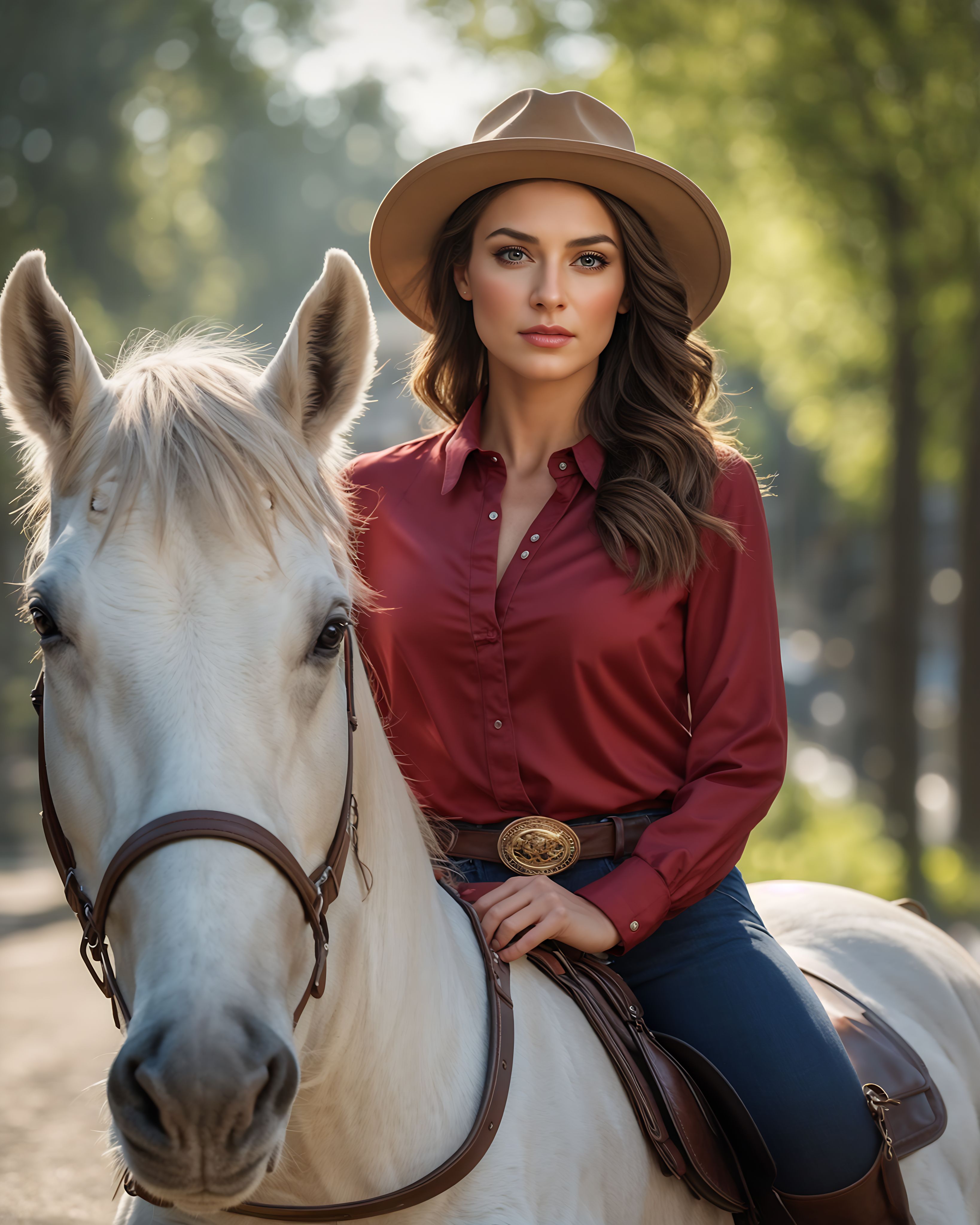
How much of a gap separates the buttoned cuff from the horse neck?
1.14 feet

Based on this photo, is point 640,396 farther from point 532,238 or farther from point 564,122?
point 564,122

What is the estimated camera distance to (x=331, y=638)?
1.82m

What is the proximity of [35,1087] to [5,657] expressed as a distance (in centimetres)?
1418

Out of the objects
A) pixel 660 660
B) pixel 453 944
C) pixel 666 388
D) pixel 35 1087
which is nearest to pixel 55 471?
pixel 453 944

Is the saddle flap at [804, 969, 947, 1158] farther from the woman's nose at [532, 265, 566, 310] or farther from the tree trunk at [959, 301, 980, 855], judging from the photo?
the tree trunk at [959, 301, 980, 855]

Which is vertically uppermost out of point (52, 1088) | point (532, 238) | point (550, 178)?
point (550, 178)

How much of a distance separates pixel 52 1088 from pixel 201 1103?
205 inches

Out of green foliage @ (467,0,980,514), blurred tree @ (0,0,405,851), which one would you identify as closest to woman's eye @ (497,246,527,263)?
green foliage @ (467,0,980,514)

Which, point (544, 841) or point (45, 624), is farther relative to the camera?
point (544, 841)

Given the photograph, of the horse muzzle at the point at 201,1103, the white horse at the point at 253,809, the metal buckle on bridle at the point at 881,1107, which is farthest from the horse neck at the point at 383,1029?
the metal buckle on bridle at the point at 881,1107

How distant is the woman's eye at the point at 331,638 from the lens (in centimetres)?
180

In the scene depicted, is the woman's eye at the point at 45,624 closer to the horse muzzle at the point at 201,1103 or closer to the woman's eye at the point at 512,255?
the horse muzzle at the point at 201,1103

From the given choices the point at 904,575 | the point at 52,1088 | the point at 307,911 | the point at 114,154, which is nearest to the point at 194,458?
the point at 307,911

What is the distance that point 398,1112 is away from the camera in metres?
1.90
